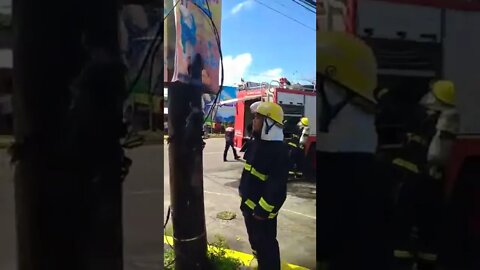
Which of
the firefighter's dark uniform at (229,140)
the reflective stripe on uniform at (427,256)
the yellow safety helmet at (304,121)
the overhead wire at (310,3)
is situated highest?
the overhead wire at (310,3)

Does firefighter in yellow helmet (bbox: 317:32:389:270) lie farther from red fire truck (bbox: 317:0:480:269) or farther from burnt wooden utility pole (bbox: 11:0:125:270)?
burnt wooden utility pole (bbox: 11:0:125:270)

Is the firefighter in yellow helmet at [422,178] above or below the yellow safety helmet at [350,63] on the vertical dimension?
below

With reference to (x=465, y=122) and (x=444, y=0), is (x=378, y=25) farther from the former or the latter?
(x=465, y=122)

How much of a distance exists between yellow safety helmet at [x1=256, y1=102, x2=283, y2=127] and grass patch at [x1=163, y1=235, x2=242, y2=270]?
22.2 inches

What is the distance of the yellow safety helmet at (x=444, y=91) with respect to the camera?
1.62 m

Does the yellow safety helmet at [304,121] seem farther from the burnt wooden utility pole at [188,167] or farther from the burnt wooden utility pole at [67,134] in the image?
the burnt wooden utility pole at [67,134]

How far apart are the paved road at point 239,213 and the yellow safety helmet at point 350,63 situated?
1.42ft

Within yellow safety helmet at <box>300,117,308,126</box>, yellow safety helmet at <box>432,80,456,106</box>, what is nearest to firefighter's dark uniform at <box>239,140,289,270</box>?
yellow safety helmet at <box>300,117,308,126</box>

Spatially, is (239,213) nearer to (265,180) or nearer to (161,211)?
(265,180)

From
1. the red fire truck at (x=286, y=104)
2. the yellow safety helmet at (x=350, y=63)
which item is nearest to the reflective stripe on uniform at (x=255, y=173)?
the red fire truck at (x=286, y=104)

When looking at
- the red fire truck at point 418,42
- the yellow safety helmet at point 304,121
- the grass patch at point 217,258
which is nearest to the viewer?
the red fire truck at point 418,42

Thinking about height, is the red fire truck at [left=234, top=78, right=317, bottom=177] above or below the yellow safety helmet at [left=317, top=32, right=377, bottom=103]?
below

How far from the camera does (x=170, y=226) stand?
1.89 metres

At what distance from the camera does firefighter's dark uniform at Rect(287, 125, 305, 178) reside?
5.83ft
